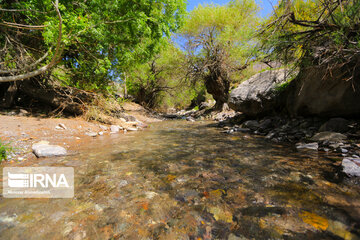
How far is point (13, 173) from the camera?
8.41 ft

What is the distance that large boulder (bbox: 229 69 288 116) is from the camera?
7.04 m

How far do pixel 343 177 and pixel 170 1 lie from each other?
31.5 feet

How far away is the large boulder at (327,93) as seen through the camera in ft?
13.7

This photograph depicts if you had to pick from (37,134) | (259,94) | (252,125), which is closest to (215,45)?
(259,94)

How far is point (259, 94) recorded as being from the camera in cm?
744

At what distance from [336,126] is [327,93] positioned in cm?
99

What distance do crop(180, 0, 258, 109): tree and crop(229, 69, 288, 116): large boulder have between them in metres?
5.58

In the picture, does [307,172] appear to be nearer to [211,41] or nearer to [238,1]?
[211,41]

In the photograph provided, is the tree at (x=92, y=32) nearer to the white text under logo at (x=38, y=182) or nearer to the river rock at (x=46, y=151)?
the river rock at (x=46, y=151)

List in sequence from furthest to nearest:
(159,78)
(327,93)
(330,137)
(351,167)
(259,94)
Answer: (159,78) → (259,94) → (327,93) → (330,137) → (351,167)

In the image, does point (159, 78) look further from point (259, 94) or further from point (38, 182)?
point (38, 182)

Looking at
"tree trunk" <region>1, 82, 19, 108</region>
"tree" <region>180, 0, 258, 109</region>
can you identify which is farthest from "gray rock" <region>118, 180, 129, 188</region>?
"tree" <region>180, 0, 258, 109</region>

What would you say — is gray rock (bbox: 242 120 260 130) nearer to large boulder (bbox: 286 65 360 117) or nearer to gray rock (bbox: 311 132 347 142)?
large boulder (bbox: 286 65 360 117)

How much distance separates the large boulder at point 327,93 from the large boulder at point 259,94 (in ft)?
3.68
